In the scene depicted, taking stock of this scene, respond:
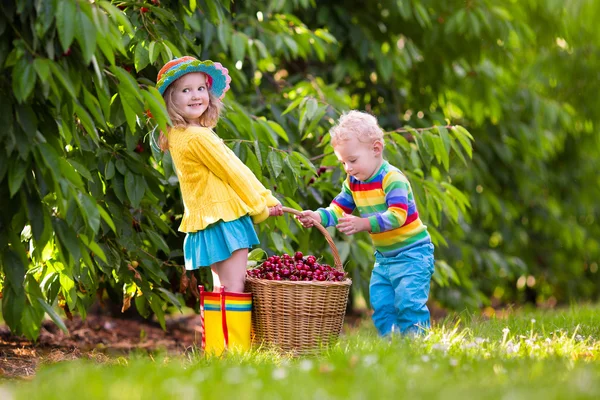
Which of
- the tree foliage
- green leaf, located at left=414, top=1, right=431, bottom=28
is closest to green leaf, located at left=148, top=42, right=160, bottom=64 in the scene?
the tree foliage

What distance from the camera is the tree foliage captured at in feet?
9.43

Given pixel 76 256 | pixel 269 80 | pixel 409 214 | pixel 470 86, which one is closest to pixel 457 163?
pixel 470 86

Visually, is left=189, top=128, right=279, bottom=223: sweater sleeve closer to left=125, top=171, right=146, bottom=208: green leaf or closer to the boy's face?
left=125, top=171, right=146, bottom=208: green leaf

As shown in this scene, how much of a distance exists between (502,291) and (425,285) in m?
6.55

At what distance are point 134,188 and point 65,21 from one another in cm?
128

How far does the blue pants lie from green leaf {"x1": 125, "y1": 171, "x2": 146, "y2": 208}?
1210 mm

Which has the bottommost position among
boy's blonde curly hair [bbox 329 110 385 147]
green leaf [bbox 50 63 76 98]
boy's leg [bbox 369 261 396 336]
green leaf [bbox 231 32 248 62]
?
boy's leg [bbox 369 261 396 336]

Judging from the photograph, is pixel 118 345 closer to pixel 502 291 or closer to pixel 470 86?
pixel 470 86

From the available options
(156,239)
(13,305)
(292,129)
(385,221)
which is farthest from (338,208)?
(13,305)

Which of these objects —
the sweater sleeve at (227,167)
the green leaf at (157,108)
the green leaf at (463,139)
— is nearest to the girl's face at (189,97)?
the sweater sleeve at (227,167)

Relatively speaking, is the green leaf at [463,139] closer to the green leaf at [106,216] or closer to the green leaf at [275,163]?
the green leaf at [275,163]

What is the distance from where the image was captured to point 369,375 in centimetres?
262

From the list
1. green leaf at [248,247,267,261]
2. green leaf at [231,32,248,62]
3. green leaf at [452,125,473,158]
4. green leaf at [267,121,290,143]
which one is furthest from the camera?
green leaf at [231,32,248,62]

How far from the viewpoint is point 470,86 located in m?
7.03
